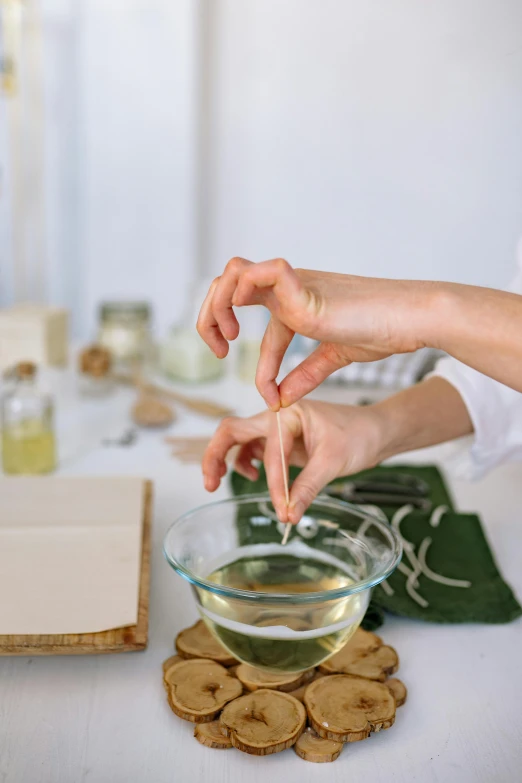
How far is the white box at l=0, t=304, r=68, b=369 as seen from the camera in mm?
1614

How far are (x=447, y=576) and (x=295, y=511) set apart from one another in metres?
0.23

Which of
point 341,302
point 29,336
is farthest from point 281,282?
point 29,336

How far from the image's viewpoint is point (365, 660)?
696 mm

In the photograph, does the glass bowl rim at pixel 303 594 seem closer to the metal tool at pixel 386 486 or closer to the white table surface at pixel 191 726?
the white table surface at pixel 191 726

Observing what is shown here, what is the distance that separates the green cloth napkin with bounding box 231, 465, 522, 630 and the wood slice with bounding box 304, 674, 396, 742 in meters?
0.11

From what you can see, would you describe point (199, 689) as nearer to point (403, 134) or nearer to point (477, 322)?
point (477, 322)

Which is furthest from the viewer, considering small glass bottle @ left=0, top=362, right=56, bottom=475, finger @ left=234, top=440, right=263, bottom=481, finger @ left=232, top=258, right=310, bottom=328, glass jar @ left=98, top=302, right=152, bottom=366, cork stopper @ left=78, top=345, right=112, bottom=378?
glass jar @ left=98, top=302, right=152, bottom=366

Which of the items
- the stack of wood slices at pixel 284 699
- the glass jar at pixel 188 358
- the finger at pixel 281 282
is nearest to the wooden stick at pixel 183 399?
the glass jar at pixel 188 358

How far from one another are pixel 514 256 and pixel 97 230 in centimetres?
210

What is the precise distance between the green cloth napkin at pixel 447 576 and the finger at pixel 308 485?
0.23ft

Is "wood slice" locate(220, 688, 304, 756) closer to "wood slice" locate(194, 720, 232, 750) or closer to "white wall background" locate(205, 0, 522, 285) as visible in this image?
"wood slice" locate(194, 720, 232, 750)

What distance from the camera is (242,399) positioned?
60.1 inches

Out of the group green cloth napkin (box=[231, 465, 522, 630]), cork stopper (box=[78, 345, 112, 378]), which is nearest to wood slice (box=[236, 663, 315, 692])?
green cloth napkin (box=[231, 465, 522, 630])

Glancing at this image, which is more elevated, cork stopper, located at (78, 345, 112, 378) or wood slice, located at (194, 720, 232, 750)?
wood slice, located at (194, 720, 232, 750)
